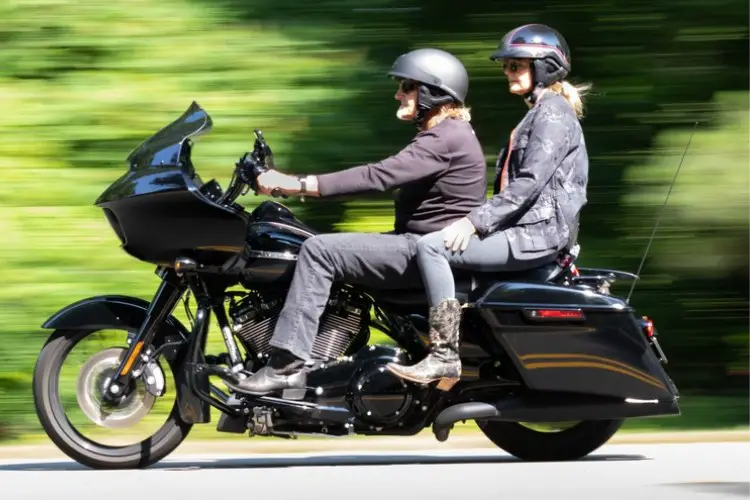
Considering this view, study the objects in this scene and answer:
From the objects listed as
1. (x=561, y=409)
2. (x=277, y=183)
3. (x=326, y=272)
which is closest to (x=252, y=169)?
(x=277, y=183)

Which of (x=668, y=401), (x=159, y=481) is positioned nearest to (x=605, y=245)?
(x=668, y=401)

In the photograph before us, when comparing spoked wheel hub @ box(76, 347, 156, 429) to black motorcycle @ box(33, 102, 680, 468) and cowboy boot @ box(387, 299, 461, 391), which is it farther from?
cowboy boot @ box(387, 299, 461, 391)

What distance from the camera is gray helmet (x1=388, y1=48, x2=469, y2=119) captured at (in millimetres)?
5871

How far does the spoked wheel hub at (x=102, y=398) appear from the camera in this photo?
19.9 ft

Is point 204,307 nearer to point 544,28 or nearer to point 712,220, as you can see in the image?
point 544,28

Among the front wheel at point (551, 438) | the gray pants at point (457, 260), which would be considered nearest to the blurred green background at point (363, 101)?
the front wheel at point (551, 438)

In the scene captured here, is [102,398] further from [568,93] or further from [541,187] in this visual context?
[568,93]

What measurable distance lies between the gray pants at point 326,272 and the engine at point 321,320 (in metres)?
0.13

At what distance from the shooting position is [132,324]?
19.9 feet

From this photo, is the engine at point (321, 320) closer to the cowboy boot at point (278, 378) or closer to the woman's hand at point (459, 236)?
the cowboy boot at point (278, 378)

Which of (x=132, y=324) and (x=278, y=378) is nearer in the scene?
(x=278, y=378)

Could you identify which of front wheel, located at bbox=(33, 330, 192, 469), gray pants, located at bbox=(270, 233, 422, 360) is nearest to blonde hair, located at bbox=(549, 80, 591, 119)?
gray pants, located at bbox=(270, 233, 422, 360)

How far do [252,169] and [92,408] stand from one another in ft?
4.14

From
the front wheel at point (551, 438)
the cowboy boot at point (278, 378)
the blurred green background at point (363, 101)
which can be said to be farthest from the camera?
the blurred green background at point (363, 101)
